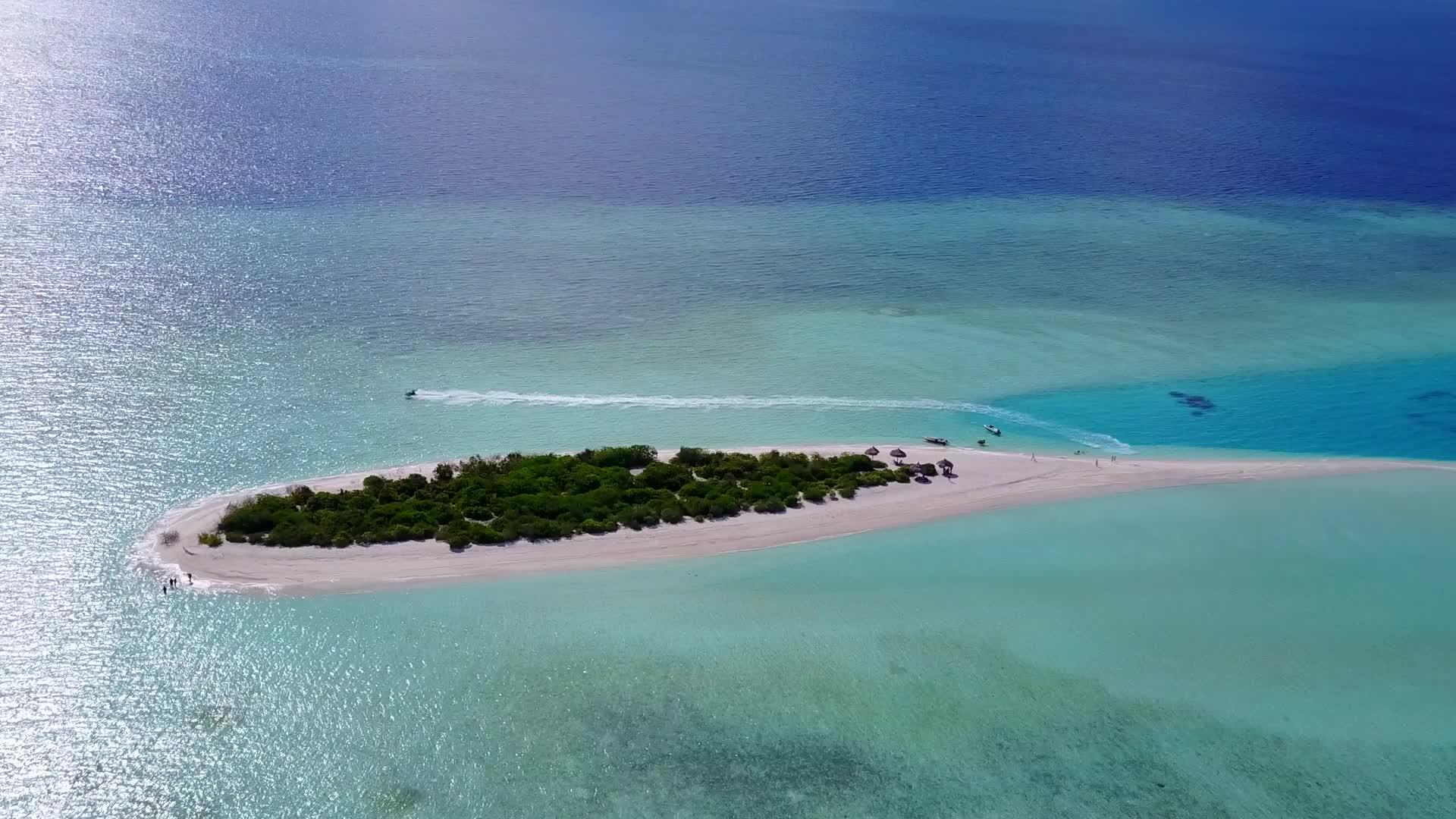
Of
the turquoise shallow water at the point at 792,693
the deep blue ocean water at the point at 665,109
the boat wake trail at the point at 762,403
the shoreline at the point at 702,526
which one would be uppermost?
the deep blue ocean water at the point at 665,109

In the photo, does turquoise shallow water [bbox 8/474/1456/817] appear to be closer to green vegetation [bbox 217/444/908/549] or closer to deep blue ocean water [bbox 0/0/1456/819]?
deep blue ocean water [bbox 0/0/1456/819]

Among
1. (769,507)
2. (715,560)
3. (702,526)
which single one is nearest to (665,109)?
(769,507)

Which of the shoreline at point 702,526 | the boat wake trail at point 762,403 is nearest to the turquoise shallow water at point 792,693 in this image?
the shoreline at point 702,526

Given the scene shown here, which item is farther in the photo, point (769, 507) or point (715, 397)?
point (715, 397)

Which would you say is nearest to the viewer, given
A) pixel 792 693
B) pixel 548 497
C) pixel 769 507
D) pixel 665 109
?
pixel 792 693

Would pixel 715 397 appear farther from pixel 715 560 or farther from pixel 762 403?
pixel 715 560

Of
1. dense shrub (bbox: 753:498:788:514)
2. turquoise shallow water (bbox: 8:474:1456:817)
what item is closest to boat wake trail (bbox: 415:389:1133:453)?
dense shrub (bbox: 753:498:788:514)

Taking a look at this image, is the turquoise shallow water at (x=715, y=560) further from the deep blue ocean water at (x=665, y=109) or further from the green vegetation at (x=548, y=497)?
the deep blue ocean water at (x=665, y=109)
